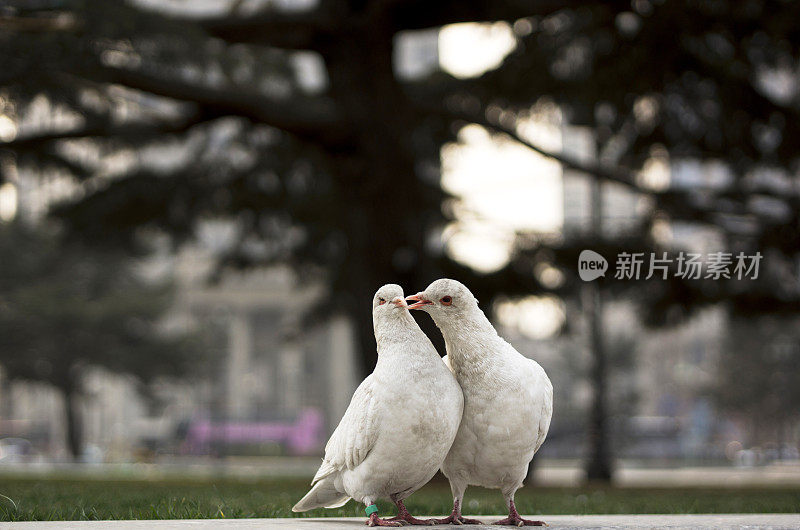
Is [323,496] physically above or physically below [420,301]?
below

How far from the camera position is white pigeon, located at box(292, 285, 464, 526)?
4.33 metres

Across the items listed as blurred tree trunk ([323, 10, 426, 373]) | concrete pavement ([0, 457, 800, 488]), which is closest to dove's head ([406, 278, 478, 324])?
blurred tree trunk ([323, 10, 426, 373])

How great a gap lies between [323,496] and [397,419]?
2.58 feet

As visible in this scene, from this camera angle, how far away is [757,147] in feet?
39.7

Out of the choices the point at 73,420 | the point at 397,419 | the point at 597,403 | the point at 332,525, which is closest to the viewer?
the point at 397,419

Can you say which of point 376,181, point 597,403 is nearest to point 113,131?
point 376,181

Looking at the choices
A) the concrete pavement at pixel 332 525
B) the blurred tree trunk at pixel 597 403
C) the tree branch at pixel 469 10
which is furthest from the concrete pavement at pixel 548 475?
the concrete pavement at pixel 332 525

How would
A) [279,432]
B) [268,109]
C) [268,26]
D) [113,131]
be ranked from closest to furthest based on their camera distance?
1. [268,109]
2. [268,26]
3. [113,131]
4. [279,432]

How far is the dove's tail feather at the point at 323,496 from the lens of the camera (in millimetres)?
4820

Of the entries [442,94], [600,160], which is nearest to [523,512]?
[442,94]

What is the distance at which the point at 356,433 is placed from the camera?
4492mm

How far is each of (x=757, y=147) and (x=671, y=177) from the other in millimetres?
3124

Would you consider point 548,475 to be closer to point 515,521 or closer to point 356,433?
point 515,521

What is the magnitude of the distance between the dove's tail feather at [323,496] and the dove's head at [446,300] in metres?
0.98
